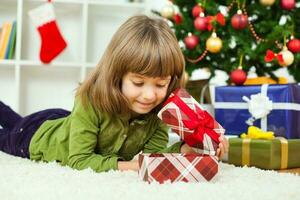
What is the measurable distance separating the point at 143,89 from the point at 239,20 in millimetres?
1186

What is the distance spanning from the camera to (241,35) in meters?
2.31

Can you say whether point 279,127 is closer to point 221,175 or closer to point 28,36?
point 221,175

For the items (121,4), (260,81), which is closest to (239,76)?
(260,81)

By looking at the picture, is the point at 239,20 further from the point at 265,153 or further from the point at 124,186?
the point at 124,186

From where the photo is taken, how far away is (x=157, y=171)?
3.42 feet

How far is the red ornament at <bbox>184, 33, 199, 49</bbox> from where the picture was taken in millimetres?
2352

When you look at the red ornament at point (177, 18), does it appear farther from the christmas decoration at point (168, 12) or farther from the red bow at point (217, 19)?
the red bow at point (217, 19)

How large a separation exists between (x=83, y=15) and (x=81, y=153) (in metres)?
2.09

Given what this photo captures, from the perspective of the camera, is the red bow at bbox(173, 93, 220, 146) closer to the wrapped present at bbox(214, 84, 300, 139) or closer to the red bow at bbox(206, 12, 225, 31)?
the wrapped present at bbox(214, 84, 300, 139)

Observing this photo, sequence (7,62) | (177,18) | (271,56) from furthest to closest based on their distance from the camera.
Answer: (7,62)
(177,18)
(271,56)

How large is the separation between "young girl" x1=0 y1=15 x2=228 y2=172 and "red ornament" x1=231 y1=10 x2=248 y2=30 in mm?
972

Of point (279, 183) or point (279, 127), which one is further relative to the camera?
point (279, 127)

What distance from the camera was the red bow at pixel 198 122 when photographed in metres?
1.13

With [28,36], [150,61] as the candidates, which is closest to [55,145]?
[150,61]
